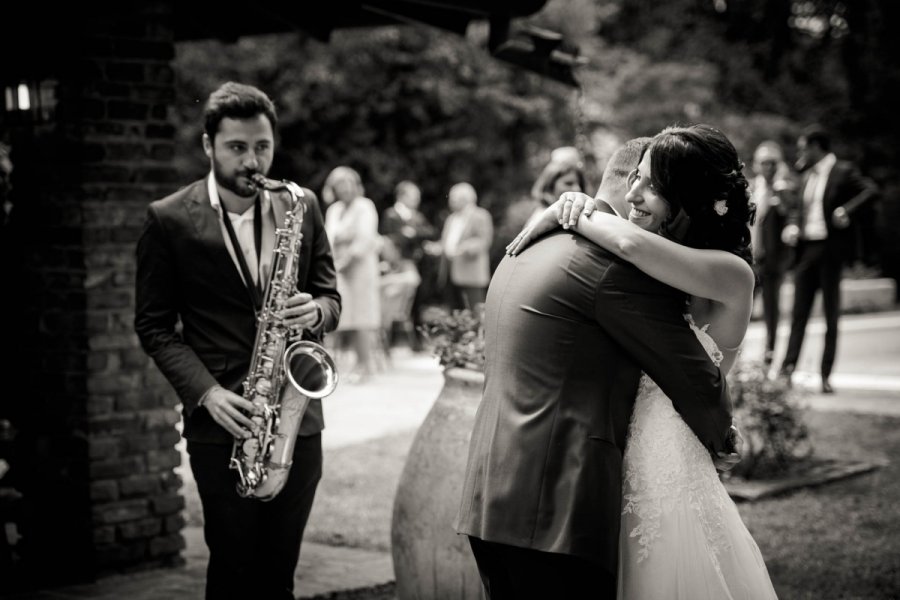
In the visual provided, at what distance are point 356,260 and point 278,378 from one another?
8.61m

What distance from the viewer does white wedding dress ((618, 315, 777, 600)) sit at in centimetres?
279

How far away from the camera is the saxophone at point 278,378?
3.74 meters

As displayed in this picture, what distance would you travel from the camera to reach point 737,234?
9.52 ft

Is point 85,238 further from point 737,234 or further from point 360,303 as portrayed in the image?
point 360,303

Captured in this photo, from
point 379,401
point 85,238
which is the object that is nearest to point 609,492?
point 85,238

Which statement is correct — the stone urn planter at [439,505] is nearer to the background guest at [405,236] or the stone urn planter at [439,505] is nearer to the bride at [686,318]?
the bride at [686,318]

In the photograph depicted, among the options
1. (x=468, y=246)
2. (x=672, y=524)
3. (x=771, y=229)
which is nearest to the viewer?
(x=672, y=524)

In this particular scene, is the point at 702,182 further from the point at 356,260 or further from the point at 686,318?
the point at 356,260

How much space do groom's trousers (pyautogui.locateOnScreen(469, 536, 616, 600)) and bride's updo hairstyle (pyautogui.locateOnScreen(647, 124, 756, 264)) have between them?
0.86m

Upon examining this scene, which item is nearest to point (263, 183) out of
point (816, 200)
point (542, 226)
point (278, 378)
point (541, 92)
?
point (278, 378)

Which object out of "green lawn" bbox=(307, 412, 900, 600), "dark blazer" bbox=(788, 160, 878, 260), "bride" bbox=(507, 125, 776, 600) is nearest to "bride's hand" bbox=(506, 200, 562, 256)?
"bride" bbox=(507, 125, 776, 600)

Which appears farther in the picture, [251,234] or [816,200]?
[816,200]

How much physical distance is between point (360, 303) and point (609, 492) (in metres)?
9.80

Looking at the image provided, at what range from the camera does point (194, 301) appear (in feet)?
12.7
